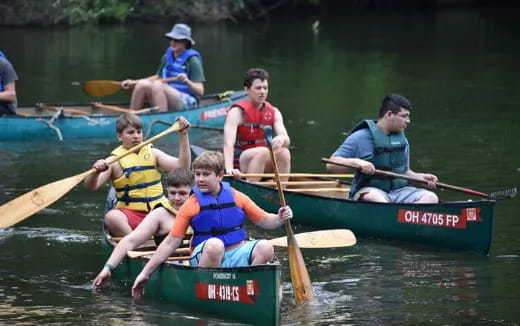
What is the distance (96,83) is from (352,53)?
9.86 m

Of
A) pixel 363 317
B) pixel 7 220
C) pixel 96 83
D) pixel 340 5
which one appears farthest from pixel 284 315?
pixel 340 5

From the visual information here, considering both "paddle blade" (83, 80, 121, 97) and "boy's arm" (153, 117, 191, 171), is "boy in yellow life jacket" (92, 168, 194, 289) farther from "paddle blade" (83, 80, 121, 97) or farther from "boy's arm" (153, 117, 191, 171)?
"paddle blade" (83, 80, 121, 97)

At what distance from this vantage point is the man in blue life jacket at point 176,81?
14.5m

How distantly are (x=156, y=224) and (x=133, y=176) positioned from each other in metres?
0.82

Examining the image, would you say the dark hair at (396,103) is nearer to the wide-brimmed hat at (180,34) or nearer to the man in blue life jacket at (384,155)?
the man in blue life jacket at (384,155)

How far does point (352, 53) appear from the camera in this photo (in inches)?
976

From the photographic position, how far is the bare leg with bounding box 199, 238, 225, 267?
746cm

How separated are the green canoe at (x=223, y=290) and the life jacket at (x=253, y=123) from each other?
290cm

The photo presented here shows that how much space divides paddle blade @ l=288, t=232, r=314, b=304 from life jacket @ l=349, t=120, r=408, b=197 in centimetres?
197

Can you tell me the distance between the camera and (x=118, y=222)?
346 inches

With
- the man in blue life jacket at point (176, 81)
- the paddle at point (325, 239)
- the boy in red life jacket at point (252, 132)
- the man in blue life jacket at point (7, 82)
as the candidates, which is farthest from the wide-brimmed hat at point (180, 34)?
the paddle at point (325, 239)

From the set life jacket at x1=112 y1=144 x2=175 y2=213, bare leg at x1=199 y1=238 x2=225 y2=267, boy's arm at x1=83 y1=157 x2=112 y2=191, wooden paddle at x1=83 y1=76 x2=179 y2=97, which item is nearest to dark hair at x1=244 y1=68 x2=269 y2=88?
life jacket at x1=112 y1=144 x2=175 y2=213

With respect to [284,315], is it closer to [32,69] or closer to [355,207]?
[355,207]

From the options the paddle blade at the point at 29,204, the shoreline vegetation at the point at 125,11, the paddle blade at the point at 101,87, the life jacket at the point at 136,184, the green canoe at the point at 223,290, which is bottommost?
the green canoe at the point at 223,290
